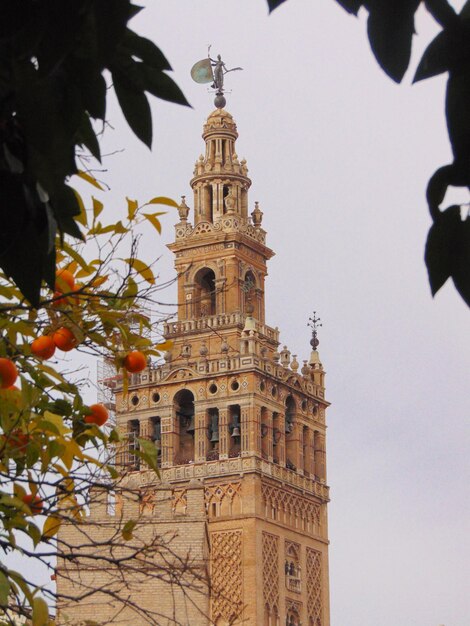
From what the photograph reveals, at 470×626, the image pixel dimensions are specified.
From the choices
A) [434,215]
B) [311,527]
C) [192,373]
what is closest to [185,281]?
[192,373]

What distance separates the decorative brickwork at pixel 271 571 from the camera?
1908 inches

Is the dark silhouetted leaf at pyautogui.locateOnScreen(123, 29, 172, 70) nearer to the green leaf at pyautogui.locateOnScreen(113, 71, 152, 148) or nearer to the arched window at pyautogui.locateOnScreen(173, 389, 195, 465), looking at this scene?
the green leaf at pyautogui.locateOnScreen(113, 71, 152, 148)

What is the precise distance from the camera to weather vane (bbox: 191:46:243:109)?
5431cm

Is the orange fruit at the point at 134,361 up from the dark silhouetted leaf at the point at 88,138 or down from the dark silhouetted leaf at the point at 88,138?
A: up

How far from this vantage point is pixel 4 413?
533 centimetres

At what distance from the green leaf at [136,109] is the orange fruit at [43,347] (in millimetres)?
3649

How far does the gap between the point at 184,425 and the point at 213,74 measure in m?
12.7

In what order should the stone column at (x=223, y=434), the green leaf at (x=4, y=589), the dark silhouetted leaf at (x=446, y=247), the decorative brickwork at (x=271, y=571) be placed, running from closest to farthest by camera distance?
the dark silhouetted leaf at (x=446, y=247), the green leaf at (x=4, y=589), the decorative brickwork at (x=271, y=571), the stone column at (x=223, y=434)

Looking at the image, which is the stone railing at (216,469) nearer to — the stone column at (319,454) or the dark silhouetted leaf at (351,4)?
the stone column at (319,454)

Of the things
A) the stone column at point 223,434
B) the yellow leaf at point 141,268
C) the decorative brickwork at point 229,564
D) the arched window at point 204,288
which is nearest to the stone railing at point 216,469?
the stone column at point 223,434

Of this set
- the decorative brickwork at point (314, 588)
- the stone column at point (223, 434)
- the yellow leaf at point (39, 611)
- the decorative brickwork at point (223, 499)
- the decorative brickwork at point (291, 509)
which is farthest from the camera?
the decorative brickwork at point (314, 588)

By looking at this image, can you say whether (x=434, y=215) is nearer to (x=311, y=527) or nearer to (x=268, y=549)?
(x=268, y=549)

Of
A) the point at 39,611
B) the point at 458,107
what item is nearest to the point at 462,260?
the point at 458,107

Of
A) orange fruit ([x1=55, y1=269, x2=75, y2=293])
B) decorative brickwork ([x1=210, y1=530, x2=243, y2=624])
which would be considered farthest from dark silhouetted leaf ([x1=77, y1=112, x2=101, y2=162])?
decorative brickwork ([x1=210, y1=530, x2=243, y2=624])
